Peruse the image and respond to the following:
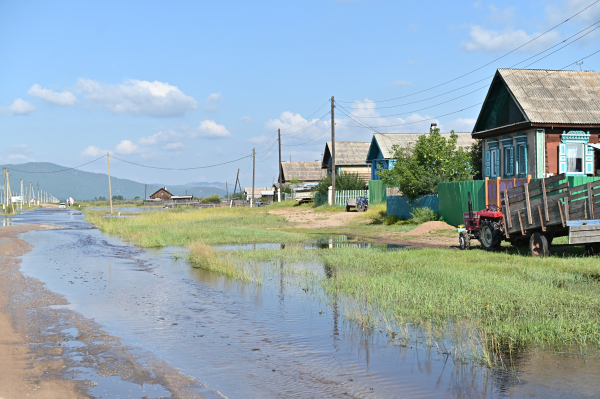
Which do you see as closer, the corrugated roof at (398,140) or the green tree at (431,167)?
the green tree at (431,167)

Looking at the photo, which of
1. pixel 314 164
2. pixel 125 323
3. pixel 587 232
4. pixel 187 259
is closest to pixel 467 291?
pixel 587 232

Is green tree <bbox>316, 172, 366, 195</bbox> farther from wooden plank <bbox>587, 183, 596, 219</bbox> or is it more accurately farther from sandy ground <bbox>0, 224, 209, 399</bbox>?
sandy ground <bbox>0, 224, 209, 399</bbox>

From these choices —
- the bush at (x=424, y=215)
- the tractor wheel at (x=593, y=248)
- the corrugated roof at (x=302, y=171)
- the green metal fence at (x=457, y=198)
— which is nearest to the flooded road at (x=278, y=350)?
the tractor wheel at (x=593, y=248)

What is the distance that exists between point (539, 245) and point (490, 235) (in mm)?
1962

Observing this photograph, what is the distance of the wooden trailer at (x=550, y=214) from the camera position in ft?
46.4

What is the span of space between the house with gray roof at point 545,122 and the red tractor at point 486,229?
33.7ft

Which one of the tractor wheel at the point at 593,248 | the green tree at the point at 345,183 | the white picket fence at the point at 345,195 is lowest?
the tractor wheel at the point at 593,248

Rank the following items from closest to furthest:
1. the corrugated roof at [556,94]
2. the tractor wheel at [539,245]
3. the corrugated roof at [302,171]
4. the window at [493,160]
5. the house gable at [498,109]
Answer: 1. the tractor wheel at [539,245]
2. the corrugated roof at [556,94]
3. the house gable at [498,109]
4. the window at [493,160]
5. the corrugated roof at [302,171]

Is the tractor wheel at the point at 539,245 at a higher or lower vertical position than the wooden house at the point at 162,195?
lower

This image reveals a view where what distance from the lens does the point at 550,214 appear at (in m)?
14.8

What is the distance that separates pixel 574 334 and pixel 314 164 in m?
78.1

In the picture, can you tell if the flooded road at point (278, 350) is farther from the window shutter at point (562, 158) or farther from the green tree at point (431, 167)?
the window shutter at point (562, 158)

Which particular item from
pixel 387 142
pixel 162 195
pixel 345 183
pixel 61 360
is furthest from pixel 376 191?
pixel 162 195

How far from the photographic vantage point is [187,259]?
19078 mm
